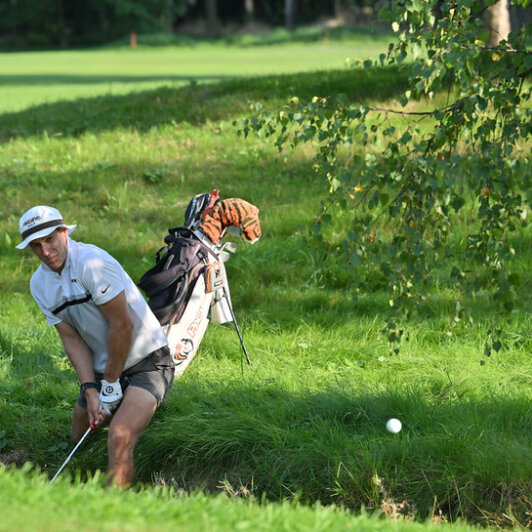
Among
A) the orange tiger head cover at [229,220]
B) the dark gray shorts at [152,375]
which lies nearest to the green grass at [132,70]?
the orange tiger head cover at [229,220]

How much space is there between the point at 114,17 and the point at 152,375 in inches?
2329

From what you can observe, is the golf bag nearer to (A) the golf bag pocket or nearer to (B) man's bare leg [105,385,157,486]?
(A) the golf bag pocket

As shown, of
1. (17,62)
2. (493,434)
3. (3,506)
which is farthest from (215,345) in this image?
(17,62)

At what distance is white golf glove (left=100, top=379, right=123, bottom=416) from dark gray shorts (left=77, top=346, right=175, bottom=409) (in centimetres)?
12

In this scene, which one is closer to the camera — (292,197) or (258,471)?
(258,471)

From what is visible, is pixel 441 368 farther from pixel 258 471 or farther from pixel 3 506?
pixel 3 506

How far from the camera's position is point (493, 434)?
509 centimetres

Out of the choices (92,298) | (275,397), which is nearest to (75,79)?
(275,397)

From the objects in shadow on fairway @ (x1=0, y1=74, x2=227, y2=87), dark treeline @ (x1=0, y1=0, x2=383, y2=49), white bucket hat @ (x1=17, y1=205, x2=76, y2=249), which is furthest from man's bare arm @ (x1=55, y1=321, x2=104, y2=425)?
dark treeline @ (x1=0, y1=0, x2=383, y2=49)

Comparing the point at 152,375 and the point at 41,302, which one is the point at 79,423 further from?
the point at 41,302

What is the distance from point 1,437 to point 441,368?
115 inches

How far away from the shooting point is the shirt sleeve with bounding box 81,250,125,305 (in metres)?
4.70

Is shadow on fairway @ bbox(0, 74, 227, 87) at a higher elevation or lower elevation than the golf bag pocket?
lower

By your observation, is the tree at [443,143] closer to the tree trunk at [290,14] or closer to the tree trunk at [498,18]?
the tree trunk at [498,18]
